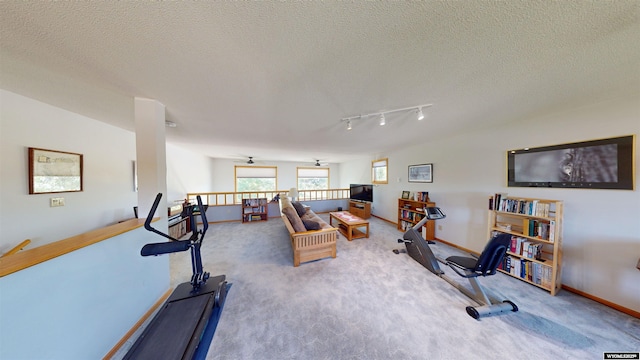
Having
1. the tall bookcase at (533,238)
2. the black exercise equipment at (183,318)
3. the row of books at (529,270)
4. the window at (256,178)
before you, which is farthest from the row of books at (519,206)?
the window at (256,178)

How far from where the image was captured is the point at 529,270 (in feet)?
7.38

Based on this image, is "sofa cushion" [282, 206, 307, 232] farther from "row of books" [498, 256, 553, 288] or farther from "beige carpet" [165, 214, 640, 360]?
"row of books" [498, 256, 553, 288]

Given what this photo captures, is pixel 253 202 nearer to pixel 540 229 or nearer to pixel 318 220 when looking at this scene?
pixel 318 220

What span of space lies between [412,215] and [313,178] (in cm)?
491

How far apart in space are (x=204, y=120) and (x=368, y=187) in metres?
4.43

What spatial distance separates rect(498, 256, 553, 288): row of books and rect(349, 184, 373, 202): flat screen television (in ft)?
10.2

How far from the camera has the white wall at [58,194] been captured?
1.70 meters

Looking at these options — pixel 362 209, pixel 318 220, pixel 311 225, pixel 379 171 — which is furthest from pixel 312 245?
Answer: pixel 379 171

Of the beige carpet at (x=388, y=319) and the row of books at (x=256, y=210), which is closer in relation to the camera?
the beige carpet at (x=388, y=319)

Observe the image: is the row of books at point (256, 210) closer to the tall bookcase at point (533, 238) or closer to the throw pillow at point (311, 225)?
the throw pillow at point (311, 225)

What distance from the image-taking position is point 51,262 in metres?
1.07

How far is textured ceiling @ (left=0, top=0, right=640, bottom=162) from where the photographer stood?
90cm

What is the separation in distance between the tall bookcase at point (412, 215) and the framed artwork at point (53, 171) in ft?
18.3

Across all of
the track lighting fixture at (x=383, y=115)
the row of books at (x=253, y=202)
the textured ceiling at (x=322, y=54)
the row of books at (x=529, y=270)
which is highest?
the textured ceiling at (x=322, y=54)
